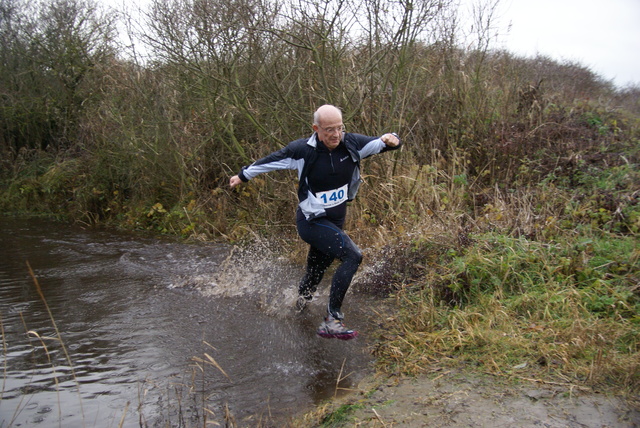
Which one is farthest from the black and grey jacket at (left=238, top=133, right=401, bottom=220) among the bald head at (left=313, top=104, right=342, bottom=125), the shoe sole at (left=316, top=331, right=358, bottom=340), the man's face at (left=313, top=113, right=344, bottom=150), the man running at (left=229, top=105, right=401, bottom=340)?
the shoe sole at (left=316, top=331, right=358, bottom=340)

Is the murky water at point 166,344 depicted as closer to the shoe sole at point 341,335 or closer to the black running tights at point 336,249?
the shoe sole at point 341,335

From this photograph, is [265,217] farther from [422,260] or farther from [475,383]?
[475,383]

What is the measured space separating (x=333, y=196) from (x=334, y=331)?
1219 millimetres

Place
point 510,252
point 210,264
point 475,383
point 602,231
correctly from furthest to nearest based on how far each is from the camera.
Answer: point 210,264 < point 602,231 < point 510,252 < point 475,383

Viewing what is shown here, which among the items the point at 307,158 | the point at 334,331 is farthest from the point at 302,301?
the point at 307,158

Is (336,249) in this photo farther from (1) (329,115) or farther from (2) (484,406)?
(2) (484,406)

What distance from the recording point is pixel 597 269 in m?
5.03

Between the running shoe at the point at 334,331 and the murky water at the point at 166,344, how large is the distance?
0.13m

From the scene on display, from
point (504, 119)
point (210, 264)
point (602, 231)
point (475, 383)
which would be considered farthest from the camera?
point (504, 119)

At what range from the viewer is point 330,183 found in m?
5.03

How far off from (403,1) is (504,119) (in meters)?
3.09

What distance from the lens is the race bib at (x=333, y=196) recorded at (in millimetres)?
5086

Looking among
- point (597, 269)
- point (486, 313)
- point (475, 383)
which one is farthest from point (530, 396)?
point (597, 269)

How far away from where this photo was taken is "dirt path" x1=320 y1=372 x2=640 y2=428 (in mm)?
3264
